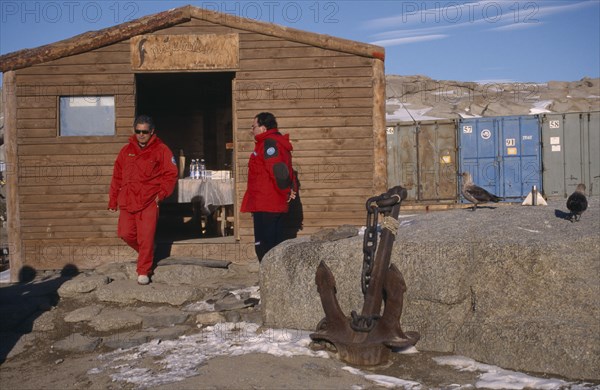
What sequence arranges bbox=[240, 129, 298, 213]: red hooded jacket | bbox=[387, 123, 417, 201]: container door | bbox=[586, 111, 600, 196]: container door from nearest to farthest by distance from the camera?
1. bbox=[240, 129, 298, 213]: red hooded jacket
2. bbox=[586, 111, 600, 196]: container door
3. bbox=[387, 123, 417, 201]: container door

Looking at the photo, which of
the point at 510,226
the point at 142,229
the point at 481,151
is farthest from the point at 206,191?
the point at 481,151

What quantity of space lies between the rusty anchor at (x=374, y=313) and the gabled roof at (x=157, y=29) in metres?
4.60

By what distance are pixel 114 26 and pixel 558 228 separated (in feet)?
21.1

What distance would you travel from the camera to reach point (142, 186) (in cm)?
741

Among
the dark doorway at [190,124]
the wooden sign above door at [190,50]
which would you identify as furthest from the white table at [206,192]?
the wooden sign above door at [190,50]

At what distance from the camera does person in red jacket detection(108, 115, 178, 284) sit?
740 cm

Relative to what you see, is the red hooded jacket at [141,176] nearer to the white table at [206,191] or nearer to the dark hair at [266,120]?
the dark hair at [266,120]

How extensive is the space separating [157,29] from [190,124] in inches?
275

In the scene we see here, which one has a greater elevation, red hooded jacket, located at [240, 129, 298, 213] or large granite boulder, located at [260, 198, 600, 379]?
red hooded jacket, located at [240, 129, 298, 213]

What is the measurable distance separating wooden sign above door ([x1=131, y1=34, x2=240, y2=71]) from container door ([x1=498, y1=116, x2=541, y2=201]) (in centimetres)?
1214

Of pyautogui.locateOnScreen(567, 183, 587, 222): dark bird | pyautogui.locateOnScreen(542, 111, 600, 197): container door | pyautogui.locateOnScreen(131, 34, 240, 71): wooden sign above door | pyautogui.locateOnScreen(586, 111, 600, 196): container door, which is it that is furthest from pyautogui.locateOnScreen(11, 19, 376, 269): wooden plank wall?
pyautogui.locateOnScreen(586, 111, 600, 196): container door

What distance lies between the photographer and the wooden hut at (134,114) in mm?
8906

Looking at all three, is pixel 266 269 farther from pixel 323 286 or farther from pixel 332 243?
pixel 323 286

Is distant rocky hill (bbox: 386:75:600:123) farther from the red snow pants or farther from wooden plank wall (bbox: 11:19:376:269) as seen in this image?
the red snow pants
